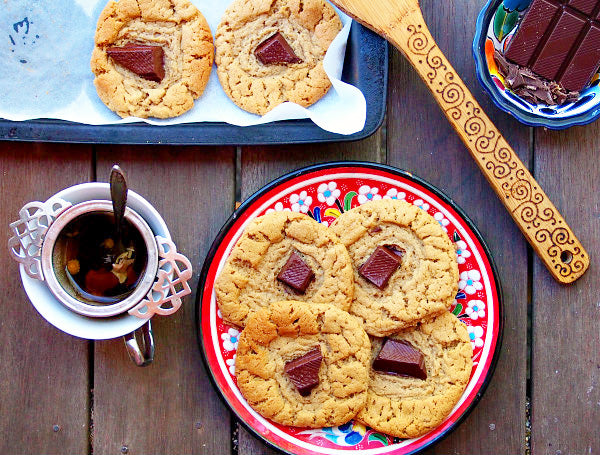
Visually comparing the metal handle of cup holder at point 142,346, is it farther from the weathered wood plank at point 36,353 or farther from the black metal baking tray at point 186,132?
the black metal baking tray at point 186,132

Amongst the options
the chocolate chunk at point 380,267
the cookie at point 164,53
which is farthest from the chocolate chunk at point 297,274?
the cookie at point 164,53

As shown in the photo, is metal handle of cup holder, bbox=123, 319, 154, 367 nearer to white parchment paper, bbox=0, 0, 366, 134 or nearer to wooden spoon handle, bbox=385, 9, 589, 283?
white parchment paper, bbox=0, 0, 366, 134

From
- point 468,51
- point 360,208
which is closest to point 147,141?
point 360,208

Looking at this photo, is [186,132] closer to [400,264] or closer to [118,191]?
[118,191]

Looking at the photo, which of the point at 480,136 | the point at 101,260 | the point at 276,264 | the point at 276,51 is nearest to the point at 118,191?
the point at 101,260

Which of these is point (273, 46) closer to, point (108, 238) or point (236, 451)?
point (108, 238)

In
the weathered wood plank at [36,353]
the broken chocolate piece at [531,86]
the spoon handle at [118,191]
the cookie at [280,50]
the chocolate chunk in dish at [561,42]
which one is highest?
the chocolate chunk in dish at [561,42]
